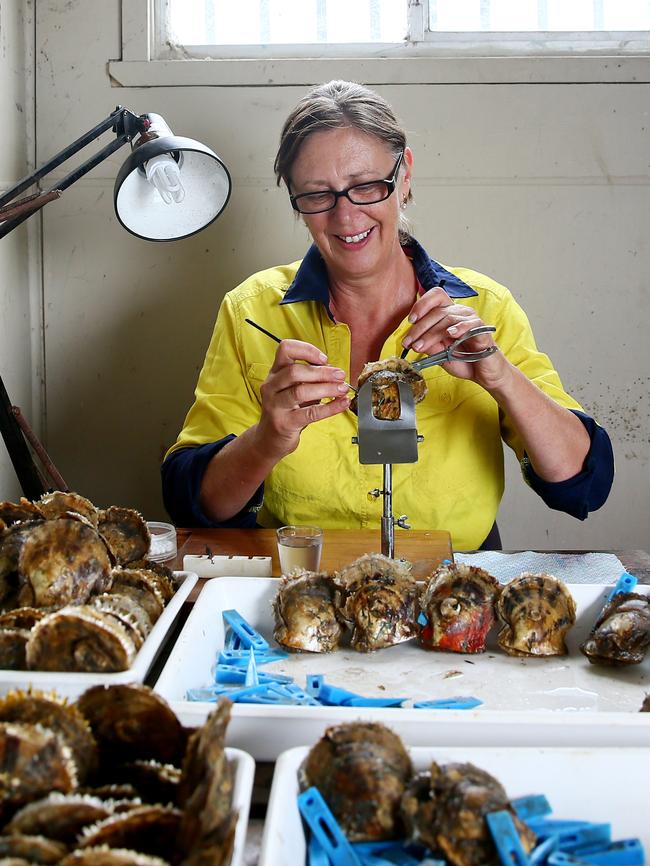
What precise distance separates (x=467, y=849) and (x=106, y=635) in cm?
42

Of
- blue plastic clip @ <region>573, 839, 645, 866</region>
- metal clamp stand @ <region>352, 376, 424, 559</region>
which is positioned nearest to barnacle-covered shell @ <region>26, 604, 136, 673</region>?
blue plastic clip @ <region>573, 839, 645, 866</region>

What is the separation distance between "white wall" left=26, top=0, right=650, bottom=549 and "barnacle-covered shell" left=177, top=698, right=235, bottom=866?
2373mm

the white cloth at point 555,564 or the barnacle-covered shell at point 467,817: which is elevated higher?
the barnacle-covered shell at point 467,817

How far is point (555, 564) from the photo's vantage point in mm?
1560

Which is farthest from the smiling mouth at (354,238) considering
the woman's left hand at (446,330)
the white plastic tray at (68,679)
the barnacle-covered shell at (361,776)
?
the barnacle-covered shell at (361,776)

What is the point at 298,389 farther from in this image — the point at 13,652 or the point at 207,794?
the point at 207,794

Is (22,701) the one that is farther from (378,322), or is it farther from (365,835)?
(378,322)

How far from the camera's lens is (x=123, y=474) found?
2.96m

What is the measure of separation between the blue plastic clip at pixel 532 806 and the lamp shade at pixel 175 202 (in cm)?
140

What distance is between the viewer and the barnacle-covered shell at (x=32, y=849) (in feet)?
1.69

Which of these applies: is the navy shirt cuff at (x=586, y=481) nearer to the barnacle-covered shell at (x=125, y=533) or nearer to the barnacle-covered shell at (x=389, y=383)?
the barnacle-covered shell at (x=389, y=383)

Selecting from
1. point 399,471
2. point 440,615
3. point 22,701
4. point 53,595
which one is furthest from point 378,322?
point 22,701

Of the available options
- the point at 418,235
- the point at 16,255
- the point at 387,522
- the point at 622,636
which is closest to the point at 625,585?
the point at 622,636

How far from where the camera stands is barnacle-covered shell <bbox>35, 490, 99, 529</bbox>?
1.12m
